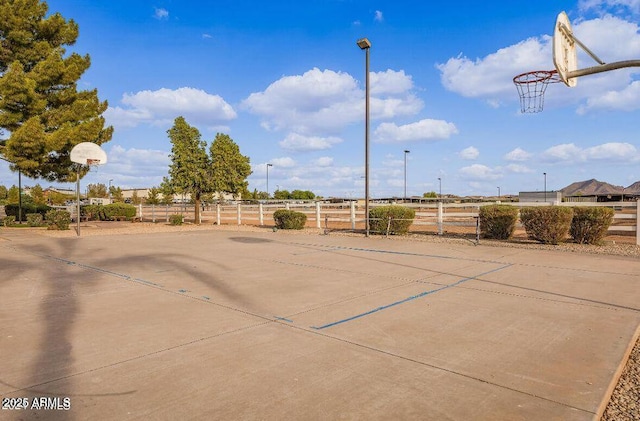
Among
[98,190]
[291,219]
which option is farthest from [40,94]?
[98,190]

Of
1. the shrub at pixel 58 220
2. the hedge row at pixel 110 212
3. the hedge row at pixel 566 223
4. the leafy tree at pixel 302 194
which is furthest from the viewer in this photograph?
the leafy tree at pixel 302 194

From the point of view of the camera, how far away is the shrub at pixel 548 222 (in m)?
13.1

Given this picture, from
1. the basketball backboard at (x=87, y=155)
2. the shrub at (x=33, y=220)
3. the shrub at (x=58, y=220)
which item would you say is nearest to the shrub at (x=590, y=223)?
the basketball backboard at (x=87, y=155)

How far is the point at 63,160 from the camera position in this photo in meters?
23.5

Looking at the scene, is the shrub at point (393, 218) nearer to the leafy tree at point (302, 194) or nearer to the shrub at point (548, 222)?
the shrub at point (548, 222)

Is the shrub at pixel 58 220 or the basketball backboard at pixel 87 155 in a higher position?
the basketball backboard at pixel 87 155

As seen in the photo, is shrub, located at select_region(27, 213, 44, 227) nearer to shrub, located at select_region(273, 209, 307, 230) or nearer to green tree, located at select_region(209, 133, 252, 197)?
green tree, located at select_region(209, 133, 252, 197)

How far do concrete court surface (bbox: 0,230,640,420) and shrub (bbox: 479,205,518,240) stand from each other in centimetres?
537

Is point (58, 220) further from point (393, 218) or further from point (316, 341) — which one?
point (316, 341)

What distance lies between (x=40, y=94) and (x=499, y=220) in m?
23.2

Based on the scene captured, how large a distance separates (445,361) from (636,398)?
1.49 m

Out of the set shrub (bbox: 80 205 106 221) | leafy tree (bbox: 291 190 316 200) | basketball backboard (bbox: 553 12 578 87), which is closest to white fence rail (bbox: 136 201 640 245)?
shrub (bbox: 80 205 106 221)

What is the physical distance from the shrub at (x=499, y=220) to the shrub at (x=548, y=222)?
66cm

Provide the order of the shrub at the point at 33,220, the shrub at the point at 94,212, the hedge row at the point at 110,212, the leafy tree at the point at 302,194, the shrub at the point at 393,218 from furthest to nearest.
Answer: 1. the leafy tree at the point at 302,194
2. the shrub at the point at 94,212
3. the hedge row at the point at 110,212
4. the shrub at the point at 33,220
5. the shrub at the point at 393,218
